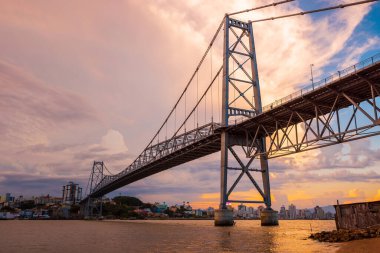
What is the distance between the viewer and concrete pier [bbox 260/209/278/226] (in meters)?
45.2

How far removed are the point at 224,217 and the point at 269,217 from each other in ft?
22.4

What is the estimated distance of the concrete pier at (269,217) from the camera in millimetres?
45219

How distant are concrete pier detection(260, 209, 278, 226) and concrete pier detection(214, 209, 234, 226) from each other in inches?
204

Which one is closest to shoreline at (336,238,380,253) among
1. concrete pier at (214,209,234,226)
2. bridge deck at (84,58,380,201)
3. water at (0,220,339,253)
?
water at (0,220,339,253)

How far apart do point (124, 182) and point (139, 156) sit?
1677 centimetres

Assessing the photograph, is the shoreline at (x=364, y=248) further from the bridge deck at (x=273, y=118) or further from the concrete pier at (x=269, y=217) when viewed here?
the concrete pier at (x=269, y=217)

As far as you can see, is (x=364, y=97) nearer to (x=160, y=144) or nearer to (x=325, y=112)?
(x=325, y=112)

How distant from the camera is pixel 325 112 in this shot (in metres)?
36.4

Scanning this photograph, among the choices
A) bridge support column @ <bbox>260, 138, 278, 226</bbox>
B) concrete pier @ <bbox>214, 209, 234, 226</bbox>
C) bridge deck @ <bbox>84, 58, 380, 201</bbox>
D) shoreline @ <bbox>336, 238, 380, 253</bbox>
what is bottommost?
shoreline @ <bbox>336, 238, 380, 253</bbox>

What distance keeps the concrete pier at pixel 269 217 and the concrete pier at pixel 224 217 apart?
518 cm

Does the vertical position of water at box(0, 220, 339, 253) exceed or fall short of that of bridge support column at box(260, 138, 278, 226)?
it falls short

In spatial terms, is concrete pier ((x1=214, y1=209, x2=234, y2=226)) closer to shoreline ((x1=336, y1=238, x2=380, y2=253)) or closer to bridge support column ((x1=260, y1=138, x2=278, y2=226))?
bridge support column ((x1=260, y1=138, x2=278, y2=226))

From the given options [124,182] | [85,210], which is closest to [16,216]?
[85,210]

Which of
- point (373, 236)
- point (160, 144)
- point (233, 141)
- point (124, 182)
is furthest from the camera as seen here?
point (124, 182)
